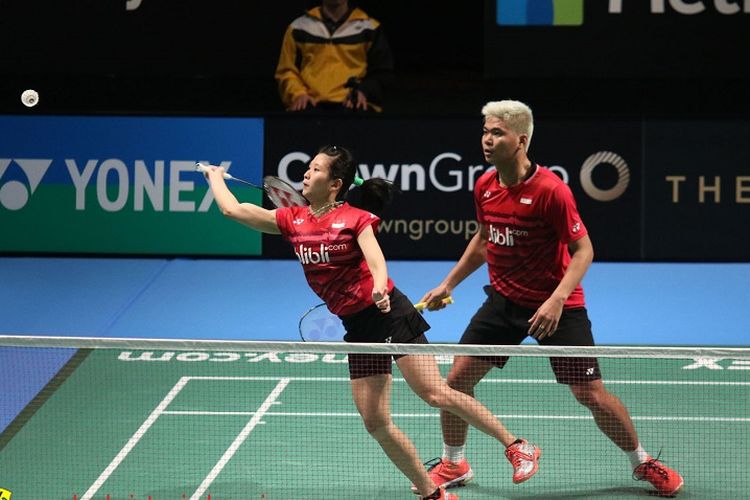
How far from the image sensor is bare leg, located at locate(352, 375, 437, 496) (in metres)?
5.86

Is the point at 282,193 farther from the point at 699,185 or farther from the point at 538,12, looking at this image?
the point at 538,12

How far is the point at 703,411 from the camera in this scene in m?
7.57

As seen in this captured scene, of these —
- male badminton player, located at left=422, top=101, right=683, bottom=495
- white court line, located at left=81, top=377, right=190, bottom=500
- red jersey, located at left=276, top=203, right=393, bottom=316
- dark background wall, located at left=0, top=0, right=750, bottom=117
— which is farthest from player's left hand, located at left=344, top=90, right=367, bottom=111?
red jersey, located at left=276, top=203, right=393, bottom=316

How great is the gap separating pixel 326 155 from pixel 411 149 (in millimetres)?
5306

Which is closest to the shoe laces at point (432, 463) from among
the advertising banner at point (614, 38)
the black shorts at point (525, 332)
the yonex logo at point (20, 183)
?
the black shorts at point (525, 332)

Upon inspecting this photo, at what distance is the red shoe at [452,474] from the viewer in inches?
258

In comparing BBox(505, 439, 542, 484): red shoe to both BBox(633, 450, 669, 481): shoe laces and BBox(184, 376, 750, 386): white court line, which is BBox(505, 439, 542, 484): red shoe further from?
BBox(184, 376, 750, 386): white court line

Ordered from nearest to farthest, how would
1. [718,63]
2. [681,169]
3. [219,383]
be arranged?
1. [219,383]
2. [681,169]
3. [718,63]

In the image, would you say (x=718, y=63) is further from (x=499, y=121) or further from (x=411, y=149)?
(x=499, y=121)

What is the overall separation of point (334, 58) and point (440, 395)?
613 centimetres

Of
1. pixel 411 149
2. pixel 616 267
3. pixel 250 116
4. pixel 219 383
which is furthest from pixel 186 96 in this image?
pixel 219 383

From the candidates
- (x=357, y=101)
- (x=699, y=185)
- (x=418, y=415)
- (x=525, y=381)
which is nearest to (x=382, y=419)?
(x=418, y=415)

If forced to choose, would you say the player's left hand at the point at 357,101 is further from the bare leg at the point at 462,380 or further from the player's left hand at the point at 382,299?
the player's left hand at the point at 382,299

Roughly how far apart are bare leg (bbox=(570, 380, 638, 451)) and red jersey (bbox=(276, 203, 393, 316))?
996 millimetres
